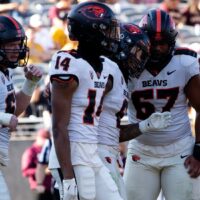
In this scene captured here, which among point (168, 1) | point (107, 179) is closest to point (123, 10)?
point (168, 1)

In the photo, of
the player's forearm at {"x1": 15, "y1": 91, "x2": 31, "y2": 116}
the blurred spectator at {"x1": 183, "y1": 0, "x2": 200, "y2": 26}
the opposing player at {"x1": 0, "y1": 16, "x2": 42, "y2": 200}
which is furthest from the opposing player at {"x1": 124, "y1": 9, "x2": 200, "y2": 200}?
the blurred spectator at {"x1": 183, "y1": 0, "x2": 200, "y2": 26}

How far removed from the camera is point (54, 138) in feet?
17.2

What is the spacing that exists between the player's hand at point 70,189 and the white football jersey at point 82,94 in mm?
277

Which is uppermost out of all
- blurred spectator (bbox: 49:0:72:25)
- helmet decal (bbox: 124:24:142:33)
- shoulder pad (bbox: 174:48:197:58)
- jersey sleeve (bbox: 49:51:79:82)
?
jersey sleeve (bbox: 49:51:79:82)

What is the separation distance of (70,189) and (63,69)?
69cm

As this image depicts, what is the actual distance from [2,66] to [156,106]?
1.10 m

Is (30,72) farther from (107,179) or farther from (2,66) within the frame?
(107,179)

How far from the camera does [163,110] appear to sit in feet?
20.2

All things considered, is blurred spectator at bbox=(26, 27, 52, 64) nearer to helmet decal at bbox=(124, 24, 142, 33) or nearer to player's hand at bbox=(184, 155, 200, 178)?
helmet decal at bbox=(124, 24, 142, 33)

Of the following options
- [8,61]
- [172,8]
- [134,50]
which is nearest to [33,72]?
[8,61]

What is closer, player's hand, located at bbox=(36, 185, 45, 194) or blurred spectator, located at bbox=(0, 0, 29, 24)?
player's hand, located at bbox=(36, 185, 45, 194)

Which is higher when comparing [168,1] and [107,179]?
[107,179]

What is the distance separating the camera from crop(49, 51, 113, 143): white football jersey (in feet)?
17.2

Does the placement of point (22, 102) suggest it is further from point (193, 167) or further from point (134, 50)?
point (193, 167)
